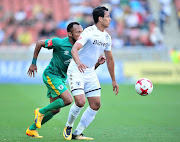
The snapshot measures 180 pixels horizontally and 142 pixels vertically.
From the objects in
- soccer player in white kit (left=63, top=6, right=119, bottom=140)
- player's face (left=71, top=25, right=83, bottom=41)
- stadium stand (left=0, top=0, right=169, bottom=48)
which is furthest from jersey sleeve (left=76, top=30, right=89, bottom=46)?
stadium stand (left=0, top=0, right=169, bottom=48)

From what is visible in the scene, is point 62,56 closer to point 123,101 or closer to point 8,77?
point 123,101

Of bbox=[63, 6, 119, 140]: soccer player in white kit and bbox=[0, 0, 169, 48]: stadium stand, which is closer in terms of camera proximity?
bbox=[63, 6, 119, 140]: soccer player in white kit

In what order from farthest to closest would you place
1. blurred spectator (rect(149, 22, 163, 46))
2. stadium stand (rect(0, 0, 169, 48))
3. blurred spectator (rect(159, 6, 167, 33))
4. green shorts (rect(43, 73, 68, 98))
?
blurred spectator (rect(159, 6, 167, 33))
blurred spectator (rect(149, 22, 163, 46))
stadium stand (rect(0, 0, 169, 48))
green shorts (rect(43, 73, 68, 98))

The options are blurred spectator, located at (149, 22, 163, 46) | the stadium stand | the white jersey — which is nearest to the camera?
the white jersey

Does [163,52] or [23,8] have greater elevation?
[23,8]

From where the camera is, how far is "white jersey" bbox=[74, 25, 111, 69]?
652cm

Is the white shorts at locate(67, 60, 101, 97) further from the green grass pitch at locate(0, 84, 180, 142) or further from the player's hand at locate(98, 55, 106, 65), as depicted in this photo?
the green grass pitch at locate(0, 84, 180, 142)

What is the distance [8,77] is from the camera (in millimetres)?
19734

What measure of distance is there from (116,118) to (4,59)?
1195cm

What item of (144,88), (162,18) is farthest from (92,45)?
(162,18)

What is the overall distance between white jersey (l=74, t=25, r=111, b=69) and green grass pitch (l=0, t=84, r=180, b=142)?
1423 millimetres

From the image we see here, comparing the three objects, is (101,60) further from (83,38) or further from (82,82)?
(83,38)

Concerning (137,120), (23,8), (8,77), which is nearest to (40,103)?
(137,120)

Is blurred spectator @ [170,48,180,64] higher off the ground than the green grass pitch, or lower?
higher
